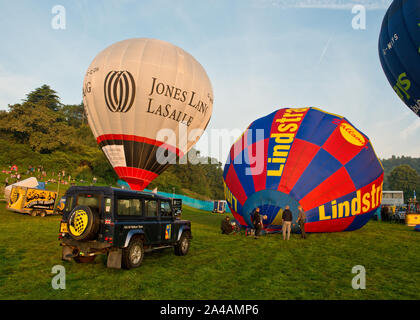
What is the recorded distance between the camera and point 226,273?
779 cm

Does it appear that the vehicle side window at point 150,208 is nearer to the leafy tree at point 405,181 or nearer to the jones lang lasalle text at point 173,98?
the jones lang lasalle text at point 173,98

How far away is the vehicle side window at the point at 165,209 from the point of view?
9820mm

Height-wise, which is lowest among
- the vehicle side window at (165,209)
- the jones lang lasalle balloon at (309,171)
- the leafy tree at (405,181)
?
the vehicle side window at (165,209)

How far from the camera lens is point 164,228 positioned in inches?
384

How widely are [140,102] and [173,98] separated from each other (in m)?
2.20

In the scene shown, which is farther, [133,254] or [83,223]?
[133,254]

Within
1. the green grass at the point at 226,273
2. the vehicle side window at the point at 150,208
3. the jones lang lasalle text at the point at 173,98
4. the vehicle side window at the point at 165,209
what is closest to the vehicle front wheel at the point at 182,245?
the green grass at the point at 226,273

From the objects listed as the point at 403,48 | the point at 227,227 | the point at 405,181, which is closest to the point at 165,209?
the point at 227,227

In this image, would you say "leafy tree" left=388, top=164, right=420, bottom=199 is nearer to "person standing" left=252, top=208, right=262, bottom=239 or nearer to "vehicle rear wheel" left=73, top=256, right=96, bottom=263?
"person standing" left=252, top=208, right=262, bottom=239

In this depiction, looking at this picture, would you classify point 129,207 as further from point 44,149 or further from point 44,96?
point 44,96

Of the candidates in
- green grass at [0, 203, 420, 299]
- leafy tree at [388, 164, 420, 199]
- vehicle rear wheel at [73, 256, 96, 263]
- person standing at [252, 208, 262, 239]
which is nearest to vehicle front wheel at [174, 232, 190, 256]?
green grass at [0, 203, 420, 299]

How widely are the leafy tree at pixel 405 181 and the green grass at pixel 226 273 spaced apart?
142112 mm
